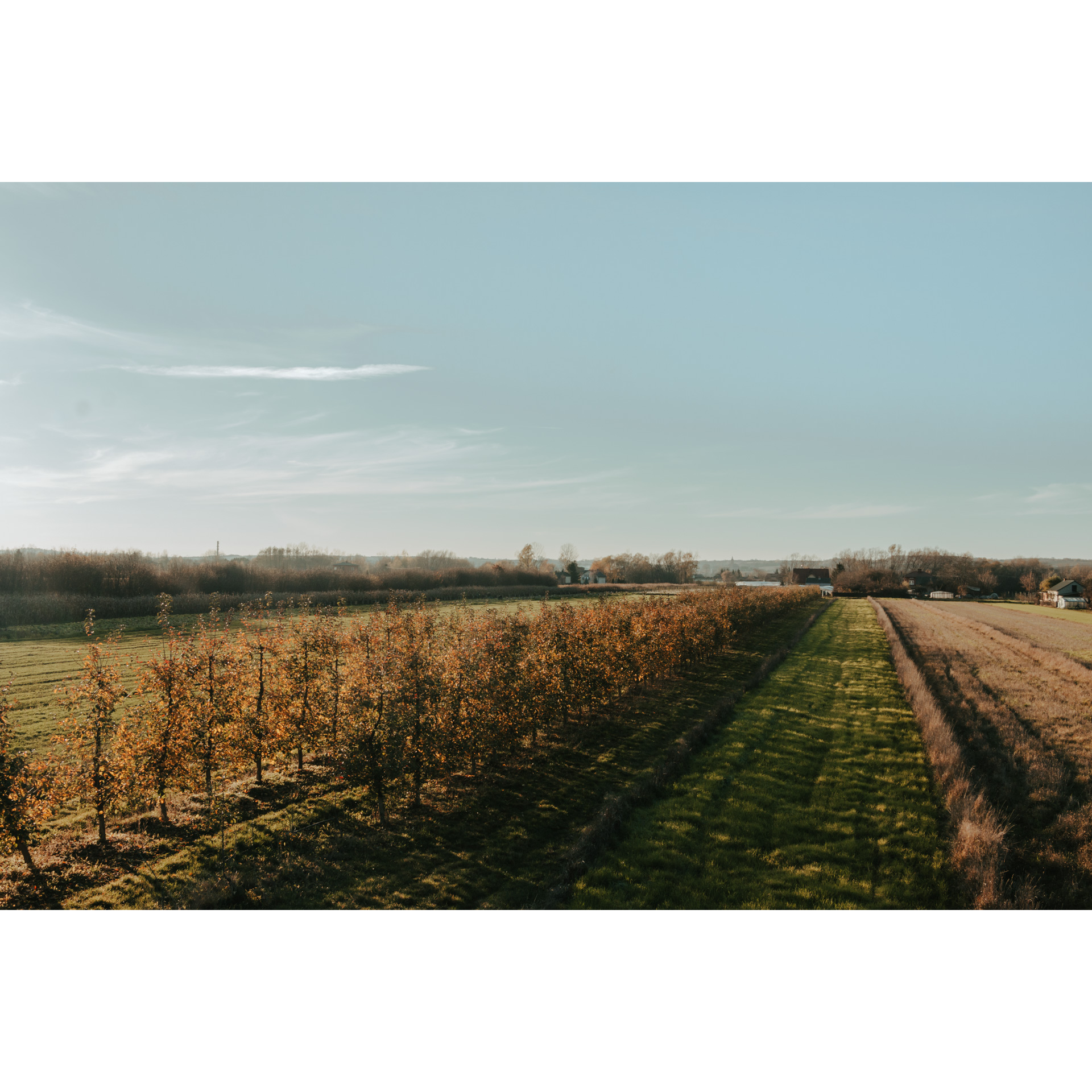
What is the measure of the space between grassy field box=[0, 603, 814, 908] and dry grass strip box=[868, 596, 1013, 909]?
17.4 ft

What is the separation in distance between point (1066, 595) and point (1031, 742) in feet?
327

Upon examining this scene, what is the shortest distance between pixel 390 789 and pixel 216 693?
3.71 meters

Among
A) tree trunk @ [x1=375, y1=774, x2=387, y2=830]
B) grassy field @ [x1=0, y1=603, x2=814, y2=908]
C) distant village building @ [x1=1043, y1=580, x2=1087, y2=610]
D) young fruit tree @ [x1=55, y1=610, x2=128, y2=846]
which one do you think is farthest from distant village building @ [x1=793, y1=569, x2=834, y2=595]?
young fruit tree @ [x1=55, y1=610, x2=128, y2=846]

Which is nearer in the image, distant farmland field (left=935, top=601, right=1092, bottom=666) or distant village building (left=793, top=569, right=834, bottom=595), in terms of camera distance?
distant farmland field (left=935, top=601, right=1092, bottom=666)

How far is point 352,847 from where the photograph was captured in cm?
862

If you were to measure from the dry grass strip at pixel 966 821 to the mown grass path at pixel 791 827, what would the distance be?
0.27m

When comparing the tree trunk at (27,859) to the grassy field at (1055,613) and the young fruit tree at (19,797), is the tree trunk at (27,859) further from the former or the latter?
the grassy field at (1055,613)

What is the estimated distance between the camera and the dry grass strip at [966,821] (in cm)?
702

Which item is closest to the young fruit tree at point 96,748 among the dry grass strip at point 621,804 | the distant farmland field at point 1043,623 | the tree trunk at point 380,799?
the tree trunk at point 380,799

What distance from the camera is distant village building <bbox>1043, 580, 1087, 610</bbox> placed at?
3113 inches

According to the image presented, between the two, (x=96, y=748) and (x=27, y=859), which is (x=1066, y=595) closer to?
(x=96, y=748)

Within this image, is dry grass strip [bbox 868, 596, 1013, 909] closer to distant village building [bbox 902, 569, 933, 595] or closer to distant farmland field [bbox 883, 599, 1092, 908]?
distant farmland field [bbox 883, 599, 1092, 908]

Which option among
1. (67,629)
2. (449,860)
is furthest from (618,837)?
(67,629)

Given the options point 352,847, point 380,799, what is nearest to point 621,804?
point 380,799
